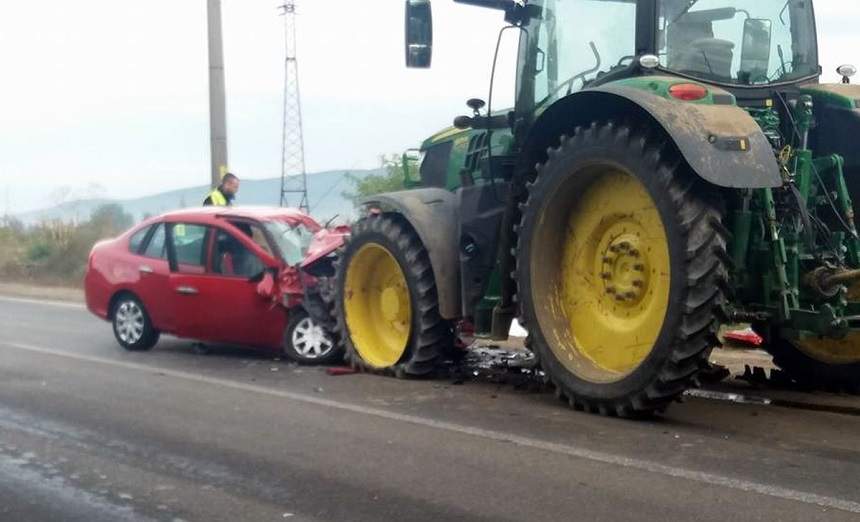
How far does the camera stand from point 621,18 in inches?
334

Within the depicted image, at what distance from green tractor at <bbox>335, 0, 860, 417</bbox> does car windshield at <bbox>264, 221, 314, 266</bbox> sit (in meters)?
1.59

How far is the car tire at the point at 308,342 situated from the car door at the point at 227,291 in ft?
0.43

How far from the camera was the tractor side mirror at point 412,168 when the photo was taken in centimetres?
1135

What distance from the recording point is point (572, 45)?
9.01 meters

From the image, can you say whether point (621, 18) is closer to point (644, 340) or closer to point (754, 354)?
point (644, 340)

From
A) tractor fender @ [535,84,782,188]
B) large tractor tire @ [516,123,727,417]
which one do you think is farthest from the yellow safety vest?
tractor fender @ [535,84,782,188]

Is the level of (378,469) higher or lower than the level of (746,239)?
lower

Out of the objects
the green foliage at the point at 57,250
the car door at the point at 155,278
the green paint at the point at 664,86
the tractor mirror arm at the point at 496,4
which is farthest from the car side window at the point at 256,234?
the green foliage at the point at 57,250

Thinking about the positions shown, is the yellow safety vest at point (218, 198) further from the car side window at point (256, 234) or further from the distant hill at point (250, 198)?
the car side window at point (256, 234)

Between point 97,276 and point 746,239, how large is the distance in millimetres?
7538

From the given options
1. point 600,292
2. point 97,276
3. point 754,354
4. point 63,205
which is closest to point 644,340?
point 600,292

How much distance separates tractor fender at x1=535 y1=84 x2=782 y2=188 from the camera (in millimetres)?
7203

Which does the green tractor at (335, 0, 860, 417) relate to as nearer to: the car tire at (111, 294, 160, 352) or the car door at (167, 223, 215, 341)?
the car door at (167, 223, 215, 341)

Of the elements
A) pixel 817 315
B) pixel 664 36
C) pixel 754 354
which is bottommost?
pixel 754 354
